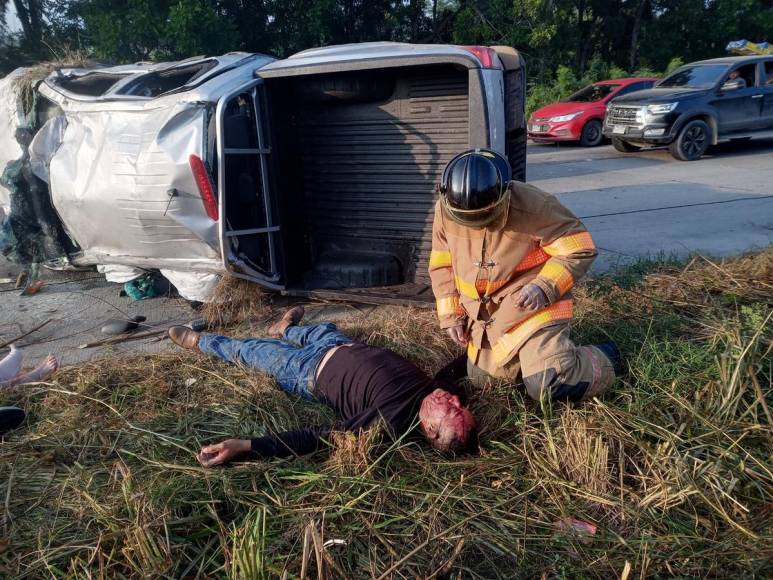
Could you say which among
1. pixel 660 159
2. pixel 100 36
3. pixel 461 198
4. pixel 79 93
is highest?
pixel 100 36

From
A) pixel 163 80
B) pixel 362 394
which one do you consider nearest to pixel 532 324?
pixel 362 394

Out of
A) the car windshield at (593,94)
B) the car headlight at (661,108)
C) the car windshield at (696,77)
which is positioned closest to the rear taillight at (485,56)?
the car headlight at (661,108)

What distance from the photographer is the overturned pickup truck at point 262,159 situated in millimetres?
4176

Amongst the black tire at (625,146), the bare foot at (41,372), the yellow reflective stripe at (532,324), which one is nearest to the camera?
the yellow reflective stripe at (532,324)

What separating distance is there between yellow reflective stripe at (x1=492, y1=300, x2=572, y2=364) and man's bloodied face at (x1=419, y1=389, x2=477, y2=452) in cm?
46

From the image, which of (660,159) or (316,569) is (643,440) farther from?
(660,159)

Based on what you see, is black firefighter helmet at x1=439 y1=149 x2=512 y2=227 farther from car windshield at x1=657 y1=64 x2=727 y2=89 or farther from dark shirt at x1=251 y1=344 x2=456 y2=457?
car windshield at x1=657 y1=64 x2=727 y2=89

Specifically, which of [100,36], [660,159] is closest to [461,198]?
[660,159]

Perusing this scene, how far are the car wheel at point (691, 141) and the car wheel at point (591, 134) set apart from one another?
301cm

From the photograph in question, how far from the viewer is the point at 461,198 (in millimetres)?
2689

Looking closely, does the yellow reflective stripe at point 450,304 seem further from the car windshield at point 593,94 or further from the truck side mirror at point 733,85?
the car windshield at point 593,94

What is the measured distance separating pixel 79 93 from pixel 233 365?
2942 millimetres

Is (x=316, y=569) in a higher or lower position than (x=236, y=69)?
lower

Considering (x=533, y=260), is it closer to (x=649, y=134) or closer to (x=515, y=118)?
(x=515, y=118)
